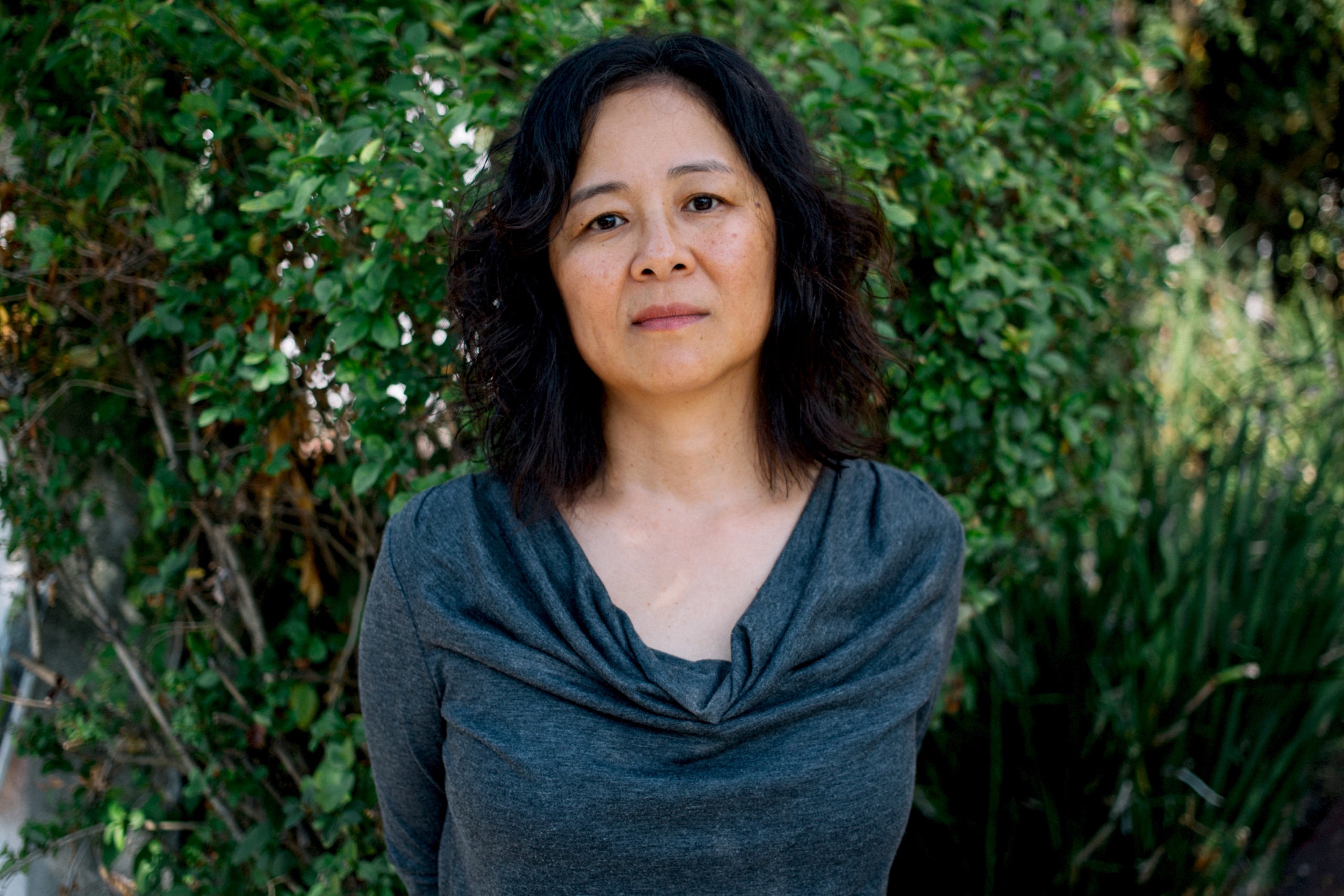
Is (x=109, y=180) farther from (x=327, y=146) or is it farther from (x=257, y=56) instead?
(x=327, y=146)

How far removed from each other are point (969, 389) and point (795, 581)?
809mm

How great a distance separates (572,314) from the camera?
5.08 feet

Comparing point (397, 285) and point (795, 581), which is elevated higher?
point (397, 285)

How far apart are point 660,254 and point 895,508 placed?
65 cm

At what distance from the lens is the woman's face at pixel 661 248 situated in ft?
4.79

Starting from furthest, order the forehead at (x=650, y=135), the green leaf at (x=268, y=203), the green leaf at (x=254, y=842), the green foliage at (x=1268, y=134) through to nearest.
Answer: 1. the green foliage at (x=1268, y=134)
2. the green leaf at (x=254, y=842)
3. the green leaf at (x=268, y=203)
4. the forehead at (x=650, y=135)

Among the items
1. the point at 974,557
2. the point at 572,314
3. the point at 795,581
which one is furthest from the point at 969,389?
the point at 572,314

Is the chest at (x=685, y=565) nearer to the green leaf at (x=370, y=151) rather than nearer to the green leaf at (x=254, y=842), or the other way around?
the green leaf at (x=370, y=151)

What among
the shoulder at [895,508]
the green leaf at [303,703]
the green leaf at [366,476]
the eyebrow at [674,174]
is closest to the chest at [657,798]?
the shoulder at [895,508]

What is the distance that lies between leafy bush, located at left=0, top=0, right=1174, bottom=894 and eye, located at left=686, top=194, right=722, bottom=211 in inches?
17.6

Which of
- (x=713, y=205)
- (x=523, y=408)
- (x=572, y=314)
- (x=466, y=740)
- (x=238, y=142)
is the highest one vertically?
(x=238, y=142)

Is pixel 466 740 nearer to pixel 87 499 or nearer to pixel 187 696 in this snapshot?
pixel 187 696

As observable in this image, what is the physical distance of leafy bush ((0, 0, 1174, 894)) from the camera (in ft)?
5.82

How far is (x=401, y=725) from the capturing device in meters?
1.59
